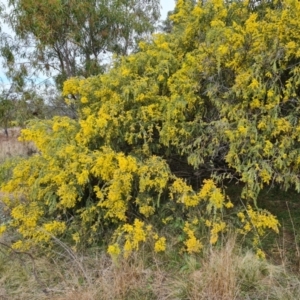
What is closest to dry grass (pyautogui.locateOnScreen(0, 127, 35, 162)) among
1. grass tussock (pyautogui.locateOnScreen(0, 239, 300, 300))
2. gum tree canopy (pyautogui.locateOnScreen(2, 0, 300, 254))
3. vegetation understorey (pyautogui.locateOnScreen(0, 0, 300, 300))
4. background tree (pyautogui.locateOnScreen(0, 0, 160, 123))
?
background tree (pyautogui.locateOnScreen(0, 0, 160, 123))

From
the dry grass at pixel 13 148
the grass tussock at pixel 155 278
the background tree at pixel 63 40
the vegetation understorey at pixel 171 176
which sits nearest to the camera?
the grass tussock at pixel 155 278

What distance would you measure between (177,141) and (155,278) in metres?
1.53

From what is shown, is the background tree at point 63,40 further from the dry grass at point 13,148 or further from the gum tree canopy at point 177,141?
the gum tree canopy at point 177,141

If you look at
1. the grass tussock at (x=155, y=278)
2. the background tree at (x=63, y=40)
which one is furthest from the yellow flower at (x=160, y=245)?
the background tree at (x=63, y=40)

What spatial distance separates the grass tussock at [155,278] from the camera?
2.87 meters

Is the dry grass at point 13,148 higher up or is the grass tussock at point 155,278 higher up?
the dry grass at point 13,148

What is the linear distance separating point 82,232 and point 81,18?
5.32 metres

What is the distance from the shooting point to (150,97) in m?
4.15

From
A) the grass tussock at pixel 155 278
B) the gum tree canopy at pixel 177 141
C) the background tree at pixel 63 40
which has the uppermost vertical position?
the background tree at pixel 63 40

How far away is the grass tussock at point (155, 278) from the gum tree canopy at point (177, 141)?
20 cm

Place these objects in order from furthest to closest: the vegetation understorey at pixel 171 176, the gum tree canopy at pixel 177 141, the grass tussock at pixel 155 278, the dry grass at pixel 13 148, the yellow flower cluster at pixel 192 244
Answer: the dry grass at pixel 13 148, the gum tree canopy at pixel 177 141, the yellow flower cluster at pixel 192 244, the vegetation understorey at pixel 171 176, the grass tussock at pixel 155 278

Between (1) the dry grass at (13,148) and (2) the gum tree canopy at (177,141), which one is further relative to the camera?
(1) the dry grass at (13,148)

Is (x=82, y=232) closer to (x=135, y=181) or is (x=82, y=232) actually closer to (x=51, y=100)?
(x=135, y=181)

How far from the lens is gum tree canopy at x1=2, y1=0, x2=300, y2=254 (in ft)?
11.7
